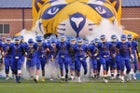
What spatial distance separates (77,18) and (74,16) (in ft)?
0.46

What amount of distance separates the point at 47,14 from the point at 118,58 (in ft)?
13.6

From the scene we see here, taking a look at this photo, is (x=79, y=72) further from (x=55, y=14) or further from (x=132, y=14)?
(x=132, y=14)

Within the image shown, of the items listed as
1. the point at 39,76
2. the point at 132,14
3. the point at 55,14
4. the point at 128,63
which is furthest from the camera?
the point at 132,14

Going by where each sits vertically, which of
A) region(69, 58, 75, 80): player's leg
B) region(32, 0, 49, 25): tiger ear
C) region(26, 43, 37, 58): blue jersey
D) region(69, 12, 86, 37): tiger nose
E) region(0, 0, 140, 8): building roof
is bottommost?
region(69, 58, 75, 80): player's leg

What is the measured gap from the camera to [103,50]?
1845 cm

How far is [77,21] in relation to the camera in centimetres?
2017

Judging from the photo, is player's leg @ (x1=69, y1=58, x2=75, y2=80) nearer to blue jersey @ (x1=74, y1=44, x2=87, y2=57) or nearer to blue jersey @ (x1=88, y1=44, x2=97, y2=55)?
blue jersey @ (x1=74, y1=44, x2=87, y2=57)

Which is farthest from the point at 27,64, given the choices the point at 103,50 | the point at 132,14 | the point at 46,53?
the point at 132,14

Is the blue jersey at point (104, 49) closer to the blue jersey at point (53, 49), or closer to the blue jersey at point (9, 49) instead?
the blue jersey at point (53, 49)

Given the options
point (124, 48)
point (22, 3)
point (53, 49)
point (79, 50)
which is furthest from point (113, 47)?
point (22, 3)

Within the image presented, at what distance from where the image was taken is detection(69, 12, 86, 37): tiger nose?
20188 millimetres

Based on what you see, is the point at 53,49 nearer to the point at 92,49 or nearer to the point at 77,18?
the point at 92,49

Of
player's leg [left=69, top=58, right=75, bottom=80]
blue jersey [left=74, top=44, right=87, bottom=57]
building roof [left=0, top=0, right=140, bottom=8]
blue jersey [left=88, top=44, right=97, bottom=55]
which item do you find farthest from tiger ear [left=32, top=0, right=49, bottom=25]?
building roof [left=0, top=0, right=140, bottom=8]

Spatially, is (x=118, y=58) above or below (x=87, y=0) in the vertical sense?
below
